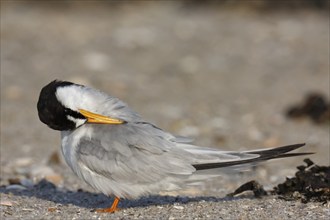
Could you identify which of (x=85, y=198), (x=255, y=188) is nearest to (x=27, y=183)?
(x=85, y=198)

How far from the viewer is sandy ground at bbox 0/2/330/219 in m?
5.61

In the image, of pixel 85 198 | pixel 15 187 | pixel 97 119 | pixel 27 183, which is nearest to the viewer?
pixel 97 119

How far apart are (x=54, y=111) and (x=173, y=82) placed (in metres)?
5.82

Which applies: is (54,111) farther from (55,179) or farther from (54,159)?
(54,159)

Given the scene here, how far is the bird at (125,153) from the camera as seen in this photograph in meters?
5.16

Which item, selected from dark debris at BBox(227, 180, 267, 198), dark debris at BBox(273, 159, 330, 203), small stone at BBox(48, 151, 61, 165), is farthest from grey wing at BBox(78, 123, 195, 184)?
small stone at BBox(48, 151, 61, 165)

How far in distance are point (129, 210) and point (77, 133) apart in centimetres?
61

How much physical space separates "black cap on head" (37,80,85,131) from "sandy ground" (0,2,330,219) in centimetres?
54

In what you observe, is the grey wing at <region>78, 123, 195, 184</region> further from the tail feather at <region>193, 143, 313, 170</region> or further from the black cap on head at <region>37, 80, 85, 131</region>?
the black cap on head at <region>37, 80, 85, 131</region>

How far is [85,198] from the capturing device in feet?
19.5

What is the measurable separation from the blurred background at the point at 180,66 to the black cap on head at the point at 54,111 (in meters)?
1.30

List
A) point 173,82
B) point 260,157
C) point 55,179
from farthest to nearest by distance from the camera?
point 173,82, point 55,179, point 260,157

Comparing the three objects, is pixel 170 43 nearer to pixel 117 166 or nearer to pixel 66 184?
pixel 66 184

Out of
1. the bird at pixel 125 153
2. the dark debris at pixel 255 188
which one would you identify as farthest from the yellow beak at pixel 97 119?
the dark debris at pixel 255 188
